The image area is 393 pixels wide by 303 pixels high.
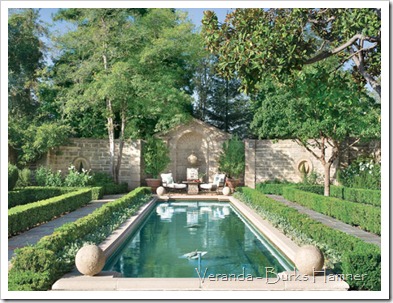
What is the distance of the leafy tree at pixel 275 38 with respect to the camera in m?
6.80

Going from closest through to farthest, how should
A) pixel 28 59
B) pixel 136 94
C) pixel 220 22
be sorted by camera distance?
pixel 220 22 → pixel 136 94 → pixel 28 59

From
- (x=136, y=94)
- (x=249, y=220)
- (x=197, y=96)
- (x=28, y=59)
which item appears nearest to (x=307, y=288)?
(x=249, y=220)

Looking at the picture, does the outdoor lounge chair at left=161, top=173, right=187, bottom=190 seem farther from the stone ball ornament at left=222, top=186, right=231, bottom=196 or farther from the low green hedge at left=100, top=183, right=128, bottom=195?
the stone ball ornament at left=222, top=186, right=231, bottom=196

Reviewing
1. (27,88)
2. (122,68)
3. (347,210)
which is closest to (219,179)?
(122,68)

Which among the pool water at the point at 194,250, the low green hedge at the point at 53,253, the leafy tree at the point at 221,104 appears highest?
the leafy tree at the point at 221,104

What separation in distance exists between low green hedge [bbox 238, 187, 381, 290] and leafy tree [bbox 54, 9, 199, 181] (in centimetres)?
939

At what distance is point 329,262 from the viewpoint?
21.6 ft

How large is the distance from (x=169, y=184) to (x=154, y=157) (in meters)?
1.63

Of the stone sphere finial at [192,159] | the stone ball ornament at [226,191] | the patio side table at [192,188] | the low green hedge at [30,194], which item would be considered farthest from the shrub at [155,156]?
the low green hedge at [30,194]

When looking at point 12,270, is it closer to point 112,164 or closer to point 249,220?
point 249,220

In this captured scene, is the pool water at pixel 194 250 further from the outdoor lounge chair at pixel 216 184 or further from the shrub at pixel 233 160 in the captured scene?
the shrub at pixel 233 160

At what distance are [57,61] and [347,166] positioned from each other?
1523 cm

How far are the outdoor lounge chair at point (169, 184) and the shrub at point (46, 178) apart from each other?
4.75m

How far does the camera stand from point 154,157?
20672mm
